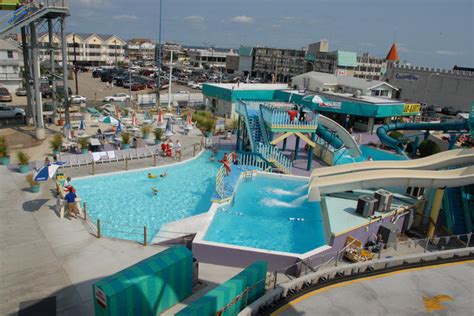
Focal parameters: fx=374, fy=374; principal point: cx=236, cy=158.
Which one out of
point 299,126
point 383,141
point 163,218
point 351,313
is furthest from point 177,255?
A: point 383,141

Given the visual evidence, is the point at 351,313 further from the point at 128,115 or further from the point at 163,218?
the point at 128,115

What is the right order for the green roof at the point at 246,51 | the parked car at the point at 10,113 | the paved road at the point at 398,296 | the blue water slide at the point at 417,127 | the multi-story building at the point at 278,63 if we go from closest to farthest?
1. the paved road at the point at 398,296
2. the blue water slide at the point at 417,127
3. the parked car at the point at 10,113
4. the multi-story building at the point at 278,63
5. the green roof at the point at 246,51

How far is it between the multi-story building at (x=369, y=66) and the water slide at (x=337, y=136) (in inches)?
2778

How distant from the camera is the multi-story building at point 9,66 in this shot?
48188 millimetres

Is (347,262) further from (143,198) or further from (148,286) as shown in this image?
(143,198)

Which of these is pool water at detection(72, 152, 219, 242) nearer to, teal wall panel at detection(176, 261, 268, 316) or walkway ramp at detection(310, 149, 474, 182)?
teal wall panel at detection(176, 261, 268, 316)

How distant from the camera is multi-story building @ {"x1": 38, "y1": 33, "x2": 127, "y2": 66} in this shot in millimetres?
98938

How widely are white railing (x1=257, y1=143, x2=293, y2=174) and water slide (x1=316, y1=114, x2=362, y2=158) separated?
5532 millimetres

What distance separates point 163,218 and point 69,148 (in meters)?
11.0

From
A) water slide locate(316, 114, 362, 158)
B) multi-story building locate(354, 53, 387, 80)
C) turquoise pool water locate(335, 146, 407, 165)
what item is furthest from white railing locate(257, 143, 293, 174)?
multi-story building locate(354, 53, 387, 80)

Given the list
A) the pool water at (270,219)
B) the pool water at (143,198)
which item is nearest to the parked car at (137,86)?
the pool water at (143,198)

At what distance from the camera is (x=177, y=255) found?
1059 centimetres

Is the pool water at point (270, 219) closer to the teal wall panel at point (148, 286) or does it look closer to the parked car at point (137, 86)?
the teal wall panel at point (148, 286)

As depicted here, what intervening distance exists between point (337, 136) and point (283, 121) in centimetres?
706
